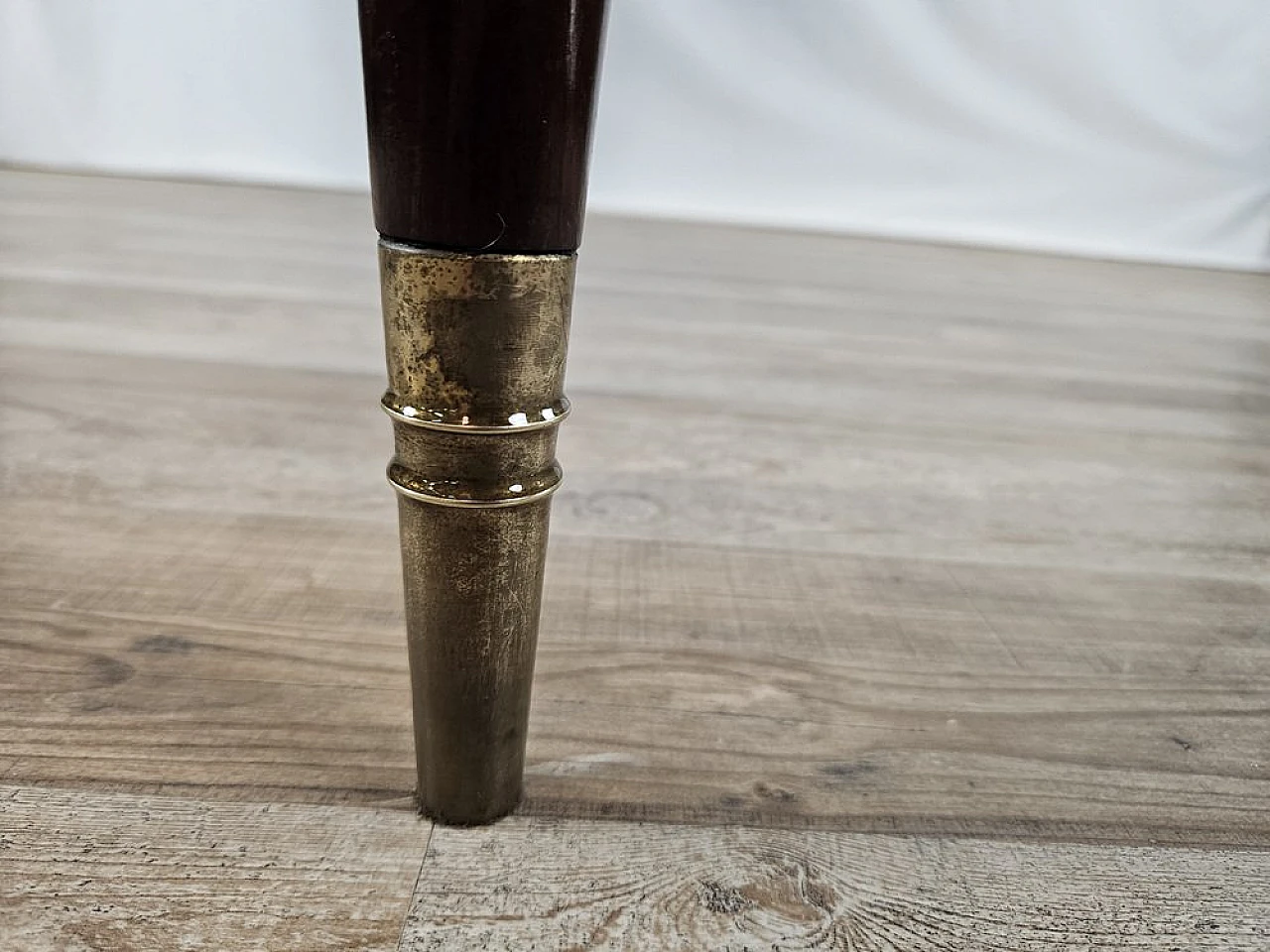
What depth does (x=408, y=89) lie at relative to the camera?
0.27m

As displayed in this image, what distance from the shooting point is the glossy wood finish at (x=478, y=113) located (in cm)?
26

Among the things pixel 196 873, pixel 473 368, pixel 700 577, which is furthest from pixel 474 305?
pixel 700 577

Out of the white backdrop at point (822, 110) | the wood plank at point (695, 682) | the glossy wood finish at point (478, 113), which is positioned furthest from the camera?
the white backdrop at point (822, 110)

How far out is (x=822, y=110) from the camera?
2568mm

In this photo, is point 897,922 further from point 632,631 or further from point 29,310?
point 29,310

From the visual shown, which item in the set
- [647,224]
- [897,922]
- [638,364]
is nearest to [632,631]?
[897,922]

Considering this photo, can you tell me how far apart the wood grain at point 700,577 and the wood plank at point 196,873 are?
0.04 ft

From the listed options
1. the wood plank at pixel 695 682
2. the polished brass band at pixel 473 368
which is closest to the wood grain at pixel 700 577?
the wood plank at pixel 695 682

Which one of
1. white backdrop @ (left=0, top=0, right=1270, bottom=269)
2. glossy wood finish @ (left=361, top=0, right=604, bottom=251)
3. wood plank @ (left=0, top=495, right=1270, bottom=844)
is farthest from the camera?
white backdrop @ (left=0, top=0, right=1270, bottom=269)

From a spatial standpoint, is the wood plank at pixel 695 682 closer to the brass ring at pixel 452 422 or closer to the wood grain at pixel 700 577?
the wood grain at pixel 700 577

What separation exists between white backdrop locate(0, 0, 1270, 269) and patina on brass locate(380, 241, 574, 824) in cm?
230

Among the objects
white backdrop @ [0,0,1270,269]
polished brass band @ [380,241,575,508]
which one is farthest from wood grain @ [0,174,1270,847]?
white backdrop @ [0,0,1270,269]

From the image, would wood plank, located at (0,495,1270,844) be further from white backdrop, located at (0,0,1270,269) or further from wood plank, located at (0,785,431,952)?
white backdrop, located at (0,0,1270,269)

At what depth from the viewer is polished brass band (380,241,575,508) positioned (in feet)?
0.94
